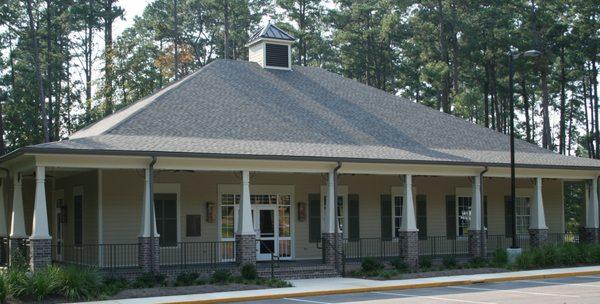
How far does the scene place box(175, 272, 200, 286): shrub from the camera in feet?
69.1

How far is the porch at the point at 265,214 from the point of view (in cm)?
2369

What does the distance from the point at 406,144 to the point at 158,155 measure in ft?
34.0

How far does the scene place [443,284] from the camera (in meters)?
21.8

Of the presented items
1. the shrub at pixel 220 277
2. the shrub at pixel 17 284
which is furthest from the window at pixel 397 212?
the shrub at pixel 17 284

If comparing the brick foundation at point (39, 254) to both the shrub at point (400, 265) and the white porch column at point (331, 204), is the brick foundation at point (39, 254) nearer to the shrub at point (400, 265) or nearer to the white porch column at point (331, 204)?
the white porch column at point (331, 204)

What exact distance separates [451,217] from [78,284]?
16.4 metres

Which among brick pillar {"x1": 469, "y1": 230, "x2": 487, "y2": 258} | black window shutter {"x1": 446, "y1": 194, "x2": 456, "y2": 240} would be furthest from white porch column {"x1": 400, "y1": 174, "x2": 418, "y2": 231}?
black window shutter {"x1": 446, "y1": 194, "x2": 456, "y2": 240}

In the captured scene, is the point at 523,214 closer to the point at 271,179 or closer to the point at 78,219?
the point at 271,179

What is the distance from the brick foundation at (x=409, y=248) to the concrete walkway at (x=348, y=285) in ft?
8.70

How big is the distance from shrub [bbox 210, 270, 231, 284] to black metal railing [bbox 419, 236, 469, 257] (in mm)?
10161

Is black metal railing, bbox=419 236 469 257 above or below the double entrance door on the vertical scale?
below

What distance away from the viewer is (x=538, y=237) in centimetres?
2897

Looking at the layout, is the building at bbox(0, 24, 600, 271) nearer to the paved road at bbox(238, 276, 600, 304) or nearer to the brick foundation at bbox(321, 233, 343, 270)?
the brick foundation at bbox(321, 233, 343, 270)

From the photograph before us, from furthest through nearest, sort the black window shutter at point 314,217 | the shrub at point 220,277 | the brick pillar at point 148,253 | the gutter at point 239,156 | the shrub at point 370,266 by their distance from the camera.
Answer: the black window shutter at point 314,217, the shrub at point 370,266, the brick pillar at point 148,253, the shrub at point 220,277, the gutter at point 239,156
